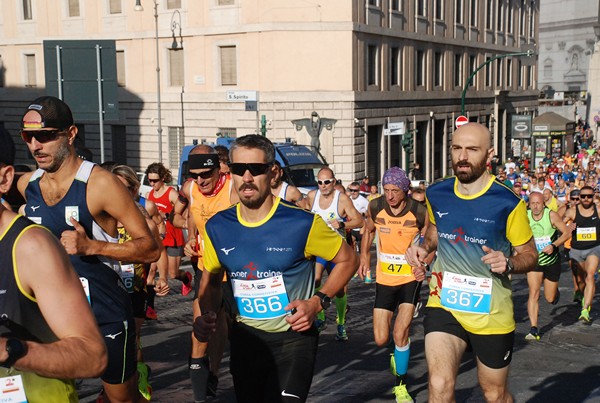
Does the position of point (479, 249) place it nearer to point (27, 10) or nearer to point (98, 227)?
point (98, 227)

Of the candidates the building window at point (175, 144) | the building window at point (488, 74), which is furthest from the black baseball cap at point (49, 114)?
the building window at point (488, 74)

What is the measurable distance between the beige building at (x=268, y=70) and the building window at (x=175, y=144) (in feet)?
0.17

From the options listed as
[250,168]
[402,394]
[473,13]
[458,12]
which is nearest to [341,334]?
[402,394]

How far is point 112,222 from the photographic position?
16.4 feet

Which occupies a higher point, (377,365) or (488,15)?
(488,15)

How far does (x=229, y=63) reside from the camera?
3716 centimetres

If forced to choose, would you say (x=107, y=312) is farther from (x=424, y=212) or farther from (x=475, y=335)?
(x=424, y=212)

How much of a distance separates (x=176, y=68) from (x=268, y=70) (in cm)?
506

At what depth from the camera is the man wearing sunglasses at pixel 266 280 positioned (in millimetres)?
4602

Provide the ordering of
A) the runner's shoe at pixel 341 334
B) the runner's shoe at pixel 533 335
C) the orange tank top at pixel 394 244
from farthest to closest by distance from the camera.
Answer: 1. the runner's shoe at pixel 533 335
2. the runner's shoe at pixel 341 334
3. the orange tank top at pixel 394 244

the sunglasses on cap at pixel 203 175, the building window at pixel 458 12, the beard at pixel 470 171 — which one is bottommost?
the sunglasses on cap at pixel 203 175

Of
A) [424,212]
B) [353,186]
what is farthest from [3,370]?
[353,186]

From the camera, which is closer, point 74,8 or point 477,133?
point 477,133

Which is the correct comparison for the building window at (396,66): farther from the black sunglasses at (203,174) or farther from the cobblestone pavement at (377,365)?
the black sunglasses at (203,174)
